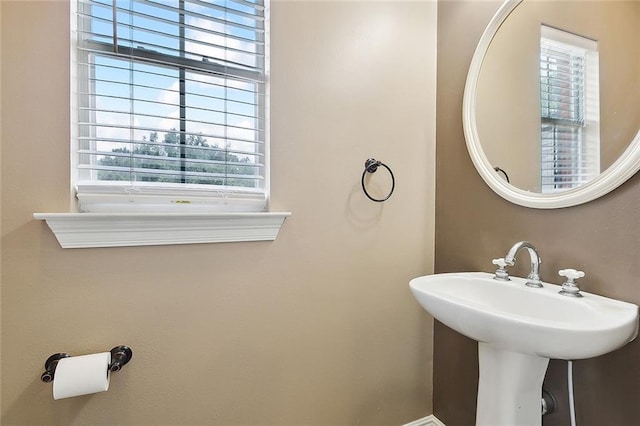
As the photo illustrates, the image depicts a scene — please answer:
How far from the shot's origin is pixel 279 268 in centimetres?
119

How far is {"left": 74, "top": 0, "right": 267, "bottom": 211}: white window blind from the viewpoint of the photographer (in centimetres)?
98

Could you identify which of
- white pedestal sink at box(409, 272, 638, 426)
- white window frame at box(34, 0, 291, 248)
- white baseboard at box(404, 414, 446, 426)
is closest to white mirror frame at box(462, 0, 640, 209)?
white pedestal sink at box(409, 272, 638, 426)

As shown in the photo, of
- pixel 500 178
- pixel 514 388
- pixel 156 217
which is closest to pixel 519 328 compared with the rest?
pixel 514 388

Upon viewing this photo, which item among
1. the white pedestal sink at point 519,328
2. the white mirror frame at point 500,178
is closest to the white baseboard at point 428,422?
the white pedestal sink at point 519,328

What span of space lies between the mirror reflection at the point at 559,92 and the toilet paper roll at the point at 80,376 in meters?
1.49

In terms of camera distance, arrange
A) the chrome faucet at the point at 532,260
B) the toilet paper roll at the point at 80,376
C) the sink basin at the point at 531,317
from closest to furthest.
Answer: the sink basin at the point at 531,317 < the toilet paper roll at the point at 80,376 < the chrome faucet at the point at 532,260

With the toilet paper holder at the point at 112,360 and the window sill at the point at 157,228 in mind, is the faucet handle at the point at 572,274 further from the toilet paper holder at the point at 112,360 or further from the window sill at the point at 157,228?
the toilet paper holder at the point at 112,360

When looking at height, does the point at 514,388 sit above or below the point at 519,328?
below

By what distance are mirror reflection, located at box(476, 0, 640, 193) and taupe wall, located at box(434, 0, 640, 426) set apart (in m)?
0.11

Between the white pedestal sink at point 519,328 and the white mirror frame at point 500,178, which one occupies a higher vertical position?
the white mirror frame at point 500,178

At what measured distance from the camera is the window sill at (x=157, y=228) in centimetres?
89

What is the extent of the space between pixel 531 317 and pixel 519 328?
0.60ft

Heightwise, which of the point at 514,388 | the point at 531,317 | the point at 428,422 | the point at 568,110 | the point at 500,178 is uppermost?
the point at 568,110

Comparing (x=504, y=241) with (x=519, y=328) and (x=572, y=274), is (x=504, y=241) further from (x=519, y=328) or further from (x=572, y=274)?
(x=519, y=328)
